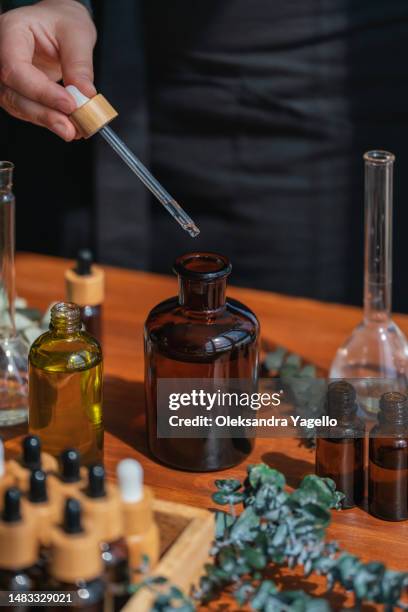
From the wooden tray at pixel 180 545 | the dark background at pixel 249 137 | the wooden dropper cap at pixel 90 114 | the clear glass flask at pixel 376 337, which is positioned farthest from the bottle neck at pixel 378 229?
the dark background at pixel 249 137

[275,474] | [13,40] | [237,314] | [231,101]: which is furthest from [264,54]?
[275,474]

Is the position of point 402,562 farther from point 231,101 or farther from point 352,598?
point 231,101

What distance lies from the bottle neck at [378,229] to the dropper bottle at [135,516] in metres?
0.45

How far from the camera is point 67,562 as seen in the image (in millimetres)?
731

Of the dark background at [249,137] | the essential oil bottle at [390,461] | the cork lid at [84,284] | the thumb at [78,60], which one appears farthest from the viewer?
the dark background at [249,137]

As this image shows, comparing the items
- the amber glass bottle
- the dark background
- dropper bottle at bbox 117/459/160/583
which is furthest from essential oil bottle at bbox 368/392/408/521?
the dark background

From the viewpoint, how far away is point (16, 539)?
74 centimetres

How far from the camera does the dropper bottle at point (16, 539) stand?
741mm

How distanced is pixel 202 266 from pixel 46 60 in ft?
1.14

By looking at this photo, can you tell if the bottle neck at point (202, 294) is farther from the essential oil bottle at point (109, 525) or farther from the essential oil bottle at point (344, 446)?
the essential oil bottle at point (109, 525)

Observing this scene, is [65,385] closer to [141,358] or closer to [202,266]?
[202,266]

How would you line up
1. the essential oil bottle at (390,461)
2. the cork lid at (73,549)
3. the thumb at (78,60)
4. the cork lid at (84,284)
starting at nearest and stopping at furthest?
the cork lid at (73,549), the essential oil bottle at (390,461), the thumb at (78,60), the cork lid at (84,284)

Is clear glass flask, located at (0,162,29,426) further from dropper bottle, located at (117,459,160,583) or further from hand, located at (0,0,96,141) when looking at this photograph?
dropper bottle, located at (117,459,160,583)

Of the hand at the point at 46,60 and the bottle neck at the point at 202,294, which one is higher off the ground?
the hand at the point at 46,60
